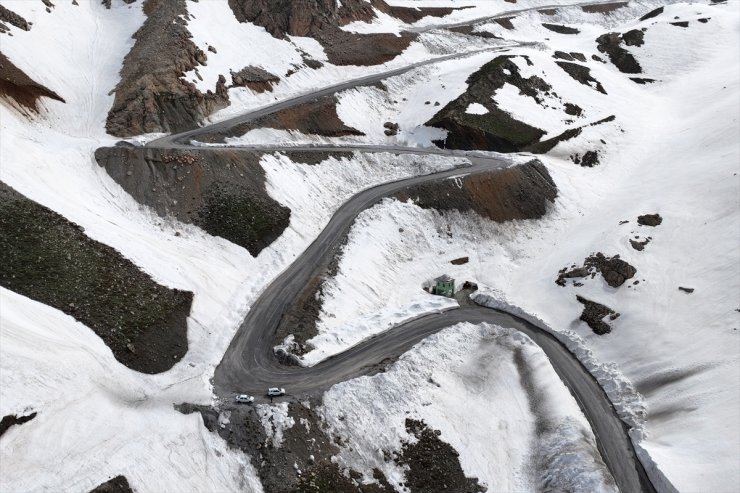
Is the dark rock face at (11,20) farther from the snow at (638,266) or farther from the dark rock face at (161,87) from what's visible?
the snow at (638,266)

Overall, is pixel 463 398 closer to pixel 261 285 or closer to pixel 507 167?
pixel 261 285

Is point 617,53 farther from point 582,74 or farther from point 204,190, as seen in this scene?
point 204,190

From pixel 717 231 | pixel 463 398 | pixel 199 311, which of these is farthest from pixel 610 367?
pixel 199 311

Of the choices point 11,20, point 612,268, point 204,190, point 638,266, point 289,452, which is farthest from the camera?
point 11,20

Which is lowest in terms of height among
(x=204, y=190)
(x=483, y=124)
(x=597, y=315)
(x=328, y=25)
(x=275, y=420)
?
(x=597, y=315)

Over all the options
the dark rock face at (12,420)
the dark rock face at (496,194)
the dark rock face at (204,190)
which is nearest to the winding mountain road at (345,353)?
the dark rock face at (204,190)

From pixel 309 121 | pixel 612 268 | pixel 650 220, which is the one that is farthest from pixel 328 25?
pixel 612 268

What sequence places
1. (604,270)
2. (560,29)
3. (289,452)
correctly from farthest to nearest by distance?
(560,29)
(604,270)
(289,452)
